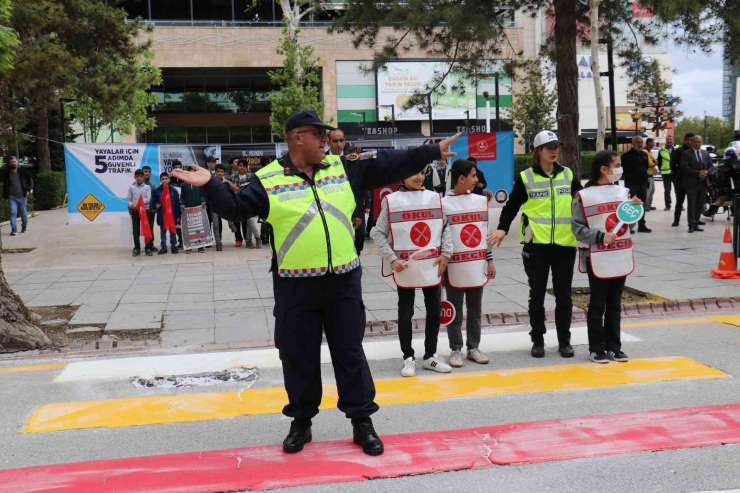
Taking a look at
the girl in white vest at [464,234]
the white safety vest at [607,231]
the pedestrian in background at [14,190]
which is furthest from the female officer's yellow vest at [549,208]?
the pedestrian in background at [14,190]

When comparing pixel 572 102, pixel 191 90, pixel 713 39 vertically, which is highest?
pixel 191 90

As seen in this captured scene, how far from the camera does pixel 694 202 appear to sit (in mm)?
15023

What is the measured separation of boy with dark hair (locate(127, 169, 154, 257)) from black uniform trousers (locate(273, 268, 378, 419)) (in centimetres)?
1030

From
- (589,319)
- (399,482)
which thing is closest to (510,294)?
(589,319)

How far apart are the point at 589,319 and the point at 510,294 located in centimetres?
300

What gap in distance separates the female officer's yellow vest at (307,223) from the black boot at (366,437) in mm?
909

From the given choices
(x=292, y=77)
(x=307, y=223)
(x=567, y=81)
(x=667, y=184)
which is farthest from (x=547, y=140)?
(x=292, y=77)

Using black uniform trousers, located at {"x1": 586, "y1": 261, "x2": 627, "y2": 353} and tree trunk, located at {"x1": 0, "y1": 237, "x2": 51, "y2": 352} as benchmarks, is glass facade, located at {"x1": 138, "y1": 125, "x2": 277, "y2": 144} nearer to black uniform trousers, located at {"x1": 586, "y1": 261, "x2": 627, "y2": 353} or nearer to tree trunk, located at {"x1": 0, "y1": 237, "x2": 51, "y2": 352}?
tree trunk, located at {"x1": 0, "y1": 237, "x2": 51, "y2": 352}

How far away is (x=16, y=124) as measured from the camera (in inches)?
844

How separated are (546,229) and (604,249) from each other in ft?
1.63

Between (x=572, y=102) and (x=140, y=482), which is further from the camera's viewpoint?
(x=572, y=102)

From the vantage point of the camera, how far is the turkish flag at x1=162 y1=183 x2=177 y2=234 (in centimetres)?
1416

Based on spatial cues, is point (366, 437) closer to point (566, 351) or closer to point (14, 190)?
point (566, 351)

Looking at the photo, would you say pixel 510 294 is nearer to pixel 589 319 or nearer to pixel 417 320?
pixel 417 320
